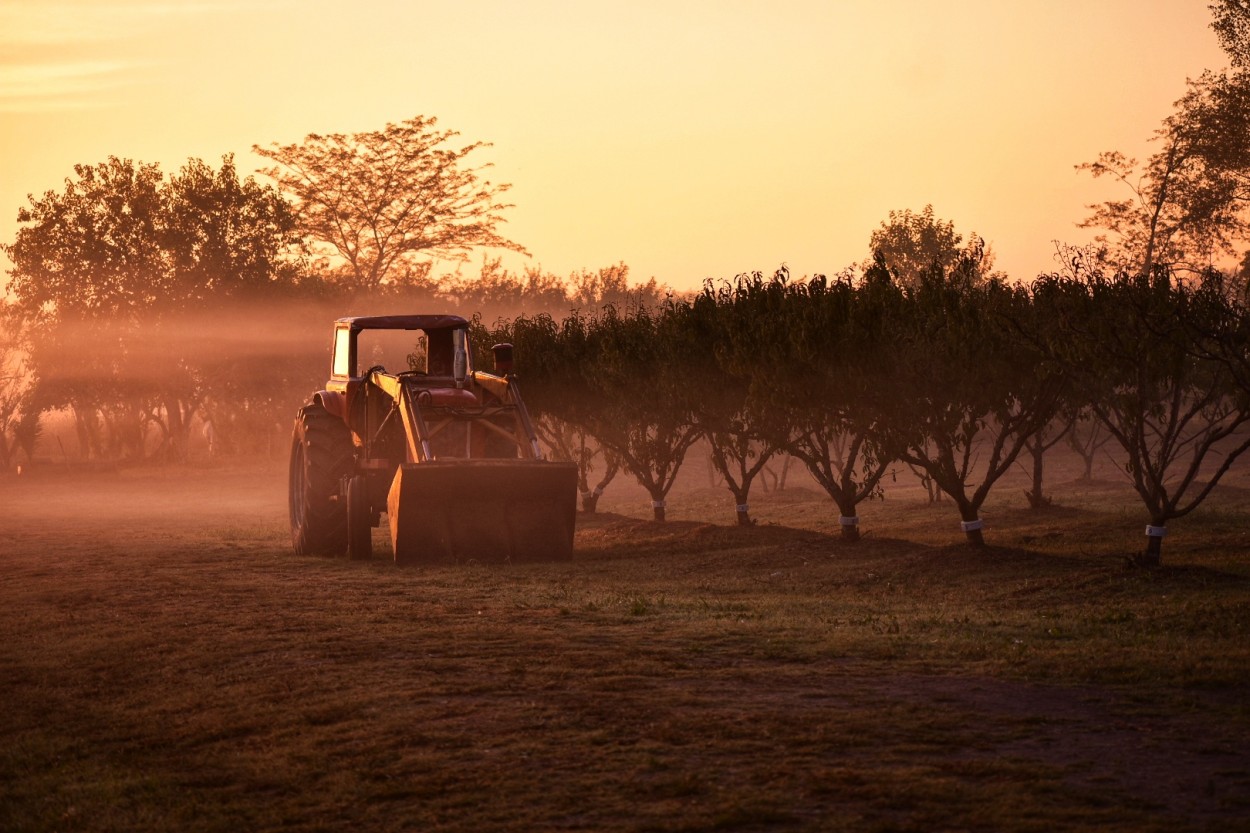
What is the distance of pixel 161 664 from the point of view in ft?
37.7

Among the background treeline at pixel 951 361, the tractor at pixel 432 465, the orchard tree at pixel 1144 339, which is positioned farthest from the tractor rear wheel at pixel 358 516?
the orchard tree at pixel 1144 339

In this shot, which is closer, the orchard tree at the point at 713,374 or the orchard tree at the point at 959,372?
the orchard tree at the point at 959,372

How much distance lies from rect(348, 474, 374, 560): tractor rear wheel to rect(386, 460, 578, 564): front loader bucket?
1.27 metres

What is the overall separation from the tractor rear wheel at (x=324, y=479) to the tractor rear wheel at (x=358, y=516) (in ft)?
1.86

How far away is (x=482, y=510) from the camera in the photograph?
59.4 ft

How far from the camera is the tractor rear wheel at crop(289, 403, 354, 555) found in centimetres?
1995

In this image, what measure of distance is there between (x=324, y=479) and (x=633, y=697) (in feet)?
37.6

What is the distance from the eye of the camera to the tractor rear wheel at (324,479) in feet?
65.5

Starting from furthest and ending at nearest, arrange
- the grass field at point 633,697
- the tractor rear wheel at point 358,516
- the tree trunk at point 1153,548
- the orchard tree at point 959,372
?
the tractor rear wheel at point 358,516 < the orchard tree at point 959,372 < the tree trunk at point 1153,548 < the grass field at point 633,697

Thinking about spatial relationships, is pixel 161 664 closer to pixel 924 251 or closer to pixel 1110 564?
pixel 1110 564

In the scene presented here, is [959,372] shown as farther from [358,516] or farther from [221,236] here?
[221,236]

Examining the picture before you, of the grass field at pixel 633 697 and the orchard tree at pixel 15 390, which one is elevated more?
the orchard tree at pixel 15 390

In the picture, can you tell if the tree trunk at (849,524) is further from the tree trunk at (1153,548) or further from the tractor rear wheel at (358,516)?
the tractor rear wheel at (358,516)

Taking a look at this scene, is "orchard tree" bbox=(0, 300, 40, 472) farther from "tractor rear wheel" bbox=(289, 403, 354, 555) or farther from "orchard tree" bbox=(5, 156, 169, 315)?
"tractor rear wheel" bbox=(289, 403, 354, 555)
